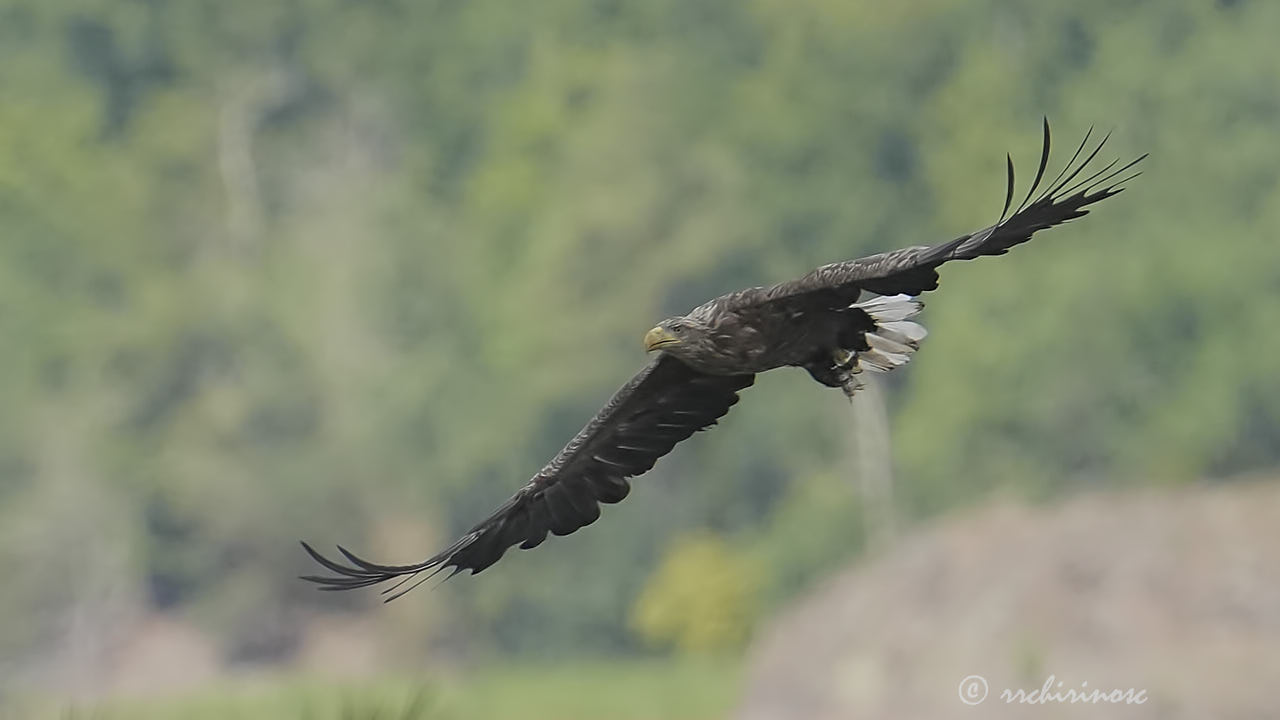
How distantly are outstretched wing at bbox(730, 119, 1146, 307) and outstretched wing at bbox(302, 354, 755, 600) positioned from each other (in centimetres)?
83

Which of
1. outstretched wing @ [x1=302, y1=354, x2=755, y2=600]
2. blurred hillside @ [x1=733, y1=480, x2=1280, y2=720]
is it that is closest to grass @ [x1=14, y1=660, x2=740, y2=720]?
blurred hillside @ [x1=733, y1=480, x2=1280, y2=720]

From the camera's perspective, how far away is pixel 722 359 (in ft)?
22.9

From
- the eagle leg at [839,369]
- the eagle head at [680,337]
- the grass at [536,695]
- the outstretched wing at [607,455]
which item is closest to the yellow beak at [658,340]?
the eagle head at [680,337]

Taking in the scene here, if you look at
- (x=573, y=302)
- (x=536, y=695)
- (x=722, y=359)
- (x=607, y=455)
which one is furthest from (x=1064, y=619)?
(x=573, y=302)

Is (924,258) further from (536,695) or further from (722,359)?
(536,695)

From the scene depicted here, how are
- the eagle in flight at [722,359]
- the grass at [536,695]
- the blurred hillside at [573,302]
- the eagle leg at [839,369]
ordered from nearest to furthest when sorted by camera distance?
the eagle in flight at [722,359] → the eagle leg at [839,369] → the blurred hillside at [573,302] → the grass at [536,695]

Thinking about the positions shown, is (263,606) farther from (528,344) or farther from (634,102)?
(634,102)

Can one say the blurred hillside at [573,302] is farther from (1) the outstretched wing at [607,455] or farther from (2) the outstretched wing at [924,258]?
(2) the outstretched wing at [924,258]

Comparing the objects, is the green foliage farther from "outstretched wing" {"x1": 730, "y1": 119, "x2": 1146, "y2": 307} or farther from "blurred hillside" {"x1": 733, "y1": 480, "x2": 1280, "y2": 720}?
"outstretched wing" {"x1": 730, "y1": 119, "x2": 1146, "y2": 307}

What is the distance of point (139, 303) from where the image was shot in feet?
91.3

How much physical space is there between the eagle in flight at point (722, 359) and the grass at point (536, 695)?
15.5 metres

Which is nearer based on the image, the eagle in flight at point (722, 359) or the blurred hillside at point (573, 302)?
the eagle in flight at point (722, 359)

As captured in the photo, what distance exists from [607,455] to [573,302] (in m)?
17.7

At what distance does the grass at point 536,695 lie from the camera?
2344 cm
